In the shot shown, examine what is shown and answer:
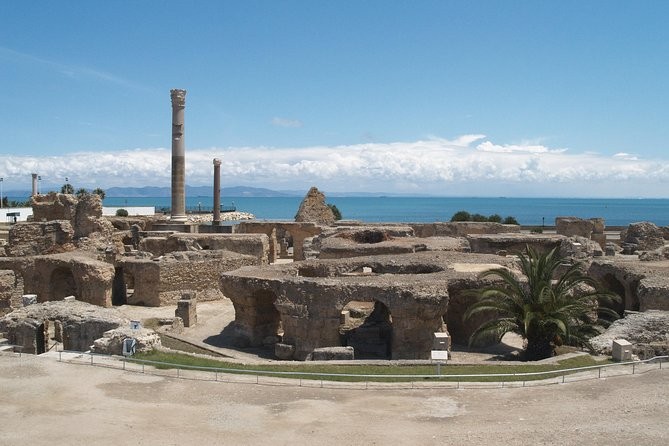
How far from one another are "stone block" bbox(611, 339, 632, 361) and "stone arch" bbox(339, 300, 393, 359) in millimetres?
6370

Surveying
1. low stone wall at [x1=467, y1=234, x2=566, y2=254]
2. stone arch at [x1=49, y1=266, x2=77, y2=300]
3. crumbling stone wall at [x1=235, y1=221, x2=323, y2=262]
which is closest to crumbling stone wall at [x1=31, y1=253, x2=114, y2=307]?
stone arch at [x1=49, y1=266, x2=77, y2=300]

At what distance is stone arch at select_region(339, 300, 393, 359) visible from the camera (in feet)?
65.6

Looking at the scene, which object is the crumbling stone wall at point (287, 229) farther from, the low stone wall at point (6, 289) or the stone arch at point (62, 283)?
the low stone wall at point (6, 289)

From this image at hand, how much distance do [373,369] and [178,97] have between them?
103 feet

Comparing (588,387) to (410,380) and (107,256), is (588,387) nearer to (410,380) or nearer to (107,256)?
(410,380)

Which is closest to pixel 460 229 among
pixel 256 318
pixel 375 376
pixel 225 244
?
pixel 225 244

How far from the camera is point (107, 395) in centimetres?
1205

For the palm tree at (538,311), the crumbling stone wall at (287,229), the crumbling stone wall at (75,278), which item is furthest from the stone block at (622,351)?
the crumbling stone wall at (287,229)

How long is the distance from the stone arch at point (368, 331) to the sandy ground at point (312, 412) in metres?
6.97

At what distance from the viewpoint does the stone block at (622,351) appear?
47.8ft

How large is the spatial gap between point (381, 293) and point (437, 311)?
1.71 metres

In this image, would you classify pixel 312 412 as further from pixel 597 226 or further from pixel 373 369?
pixel 597 226

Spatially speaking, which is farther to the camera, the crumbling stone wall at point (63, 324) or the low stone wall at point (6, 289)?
the low stone wall at point (6, 289)

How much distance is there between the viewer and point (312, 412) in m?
11.2
